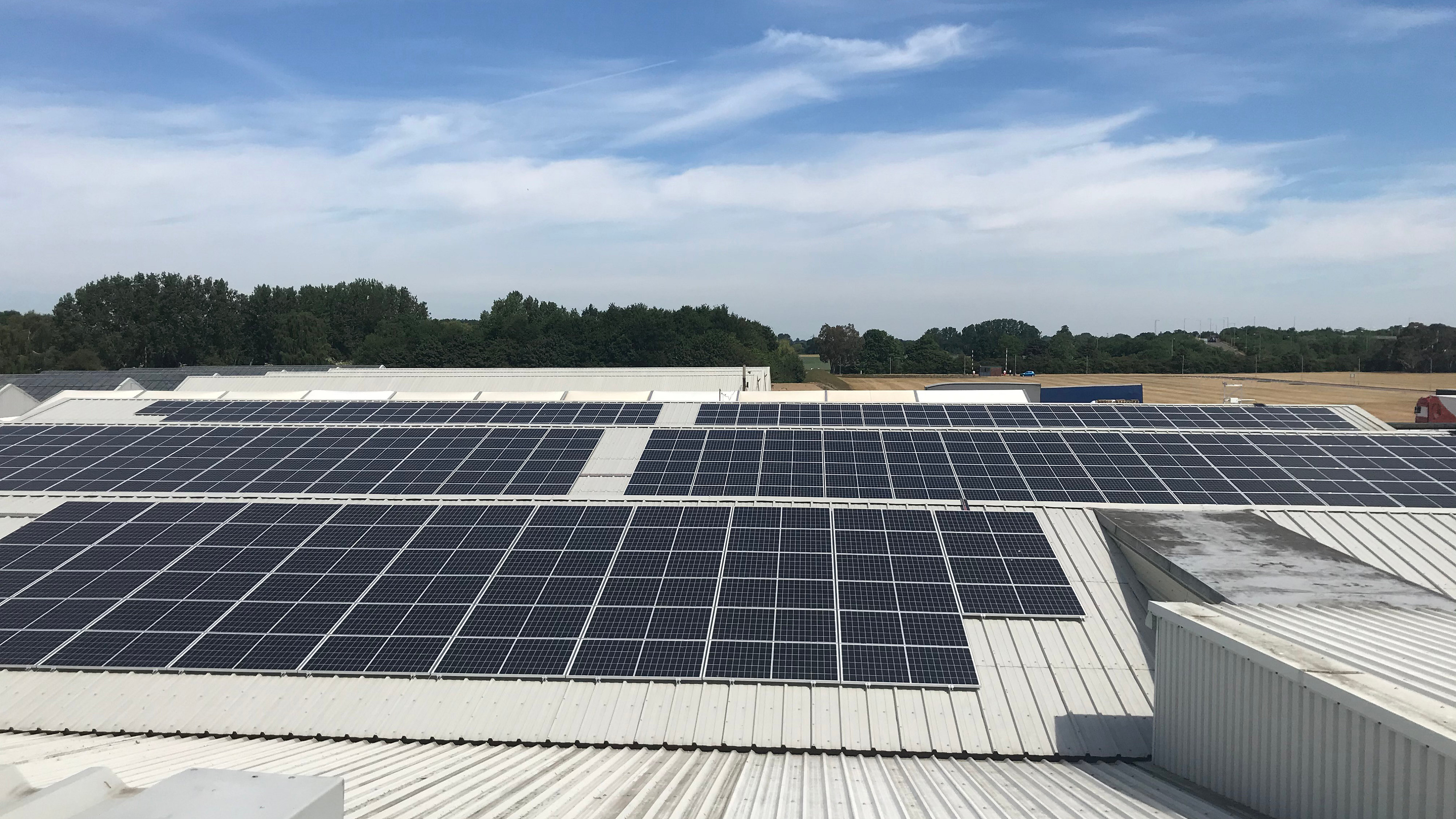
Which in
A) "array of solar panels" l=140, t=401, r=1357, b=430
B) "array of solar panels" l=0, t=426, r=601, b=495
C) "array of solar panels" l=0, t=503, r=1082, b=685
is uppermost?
"array of solar panels" l=140, t=401, r=1357, b=430

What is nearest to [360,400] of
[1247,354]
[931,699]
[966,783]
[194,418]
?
[194,418]

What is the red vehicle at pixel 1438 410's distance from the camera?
62.6 meters

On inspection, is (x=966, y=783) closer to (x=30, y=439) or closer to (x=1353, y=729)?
(x=1353, y=729)

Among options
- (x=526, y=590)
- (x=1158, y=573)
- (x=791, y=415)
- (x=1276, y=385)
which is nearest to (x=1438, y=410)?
(x=791, y=415)

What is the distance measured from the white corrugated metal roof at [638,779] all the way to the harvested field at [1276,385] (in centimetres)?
7528

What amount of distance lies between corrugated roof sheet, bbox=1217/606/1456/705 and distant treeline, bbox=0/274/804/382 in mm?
101067

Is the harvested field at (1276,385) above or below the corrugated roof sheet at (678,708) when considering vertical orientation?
above

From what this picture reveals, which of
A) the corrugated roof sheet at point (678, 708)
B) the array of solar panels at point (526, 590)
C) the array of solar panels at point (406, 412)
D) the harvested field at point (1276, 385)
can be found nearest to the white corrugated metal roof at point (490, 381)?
the array of solar panels at point (406, 412)

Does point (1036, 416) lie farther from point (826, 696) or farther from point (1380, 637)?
point (1380, 637)

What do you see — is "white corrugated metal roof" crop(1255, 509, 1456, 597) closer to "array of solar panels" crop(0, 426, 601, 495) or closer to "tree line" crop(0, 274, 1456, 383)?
"array of solar panels" crop(0, 426, 601, 495)

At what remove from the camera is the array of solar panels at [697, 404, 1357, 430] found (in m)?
29.9

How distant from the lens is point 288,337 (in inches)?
4946

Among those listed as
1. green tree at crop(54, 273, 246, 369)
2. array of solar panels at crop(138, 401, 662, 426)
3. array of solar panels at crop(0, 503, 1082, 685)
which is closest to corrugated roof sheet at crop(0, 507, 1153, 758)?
array of solar panels at crop(0, 503, 1082, 685)

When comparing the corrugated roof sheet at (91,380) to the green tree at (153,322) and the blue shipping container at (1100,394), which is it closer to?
the green tree at (153,322)
